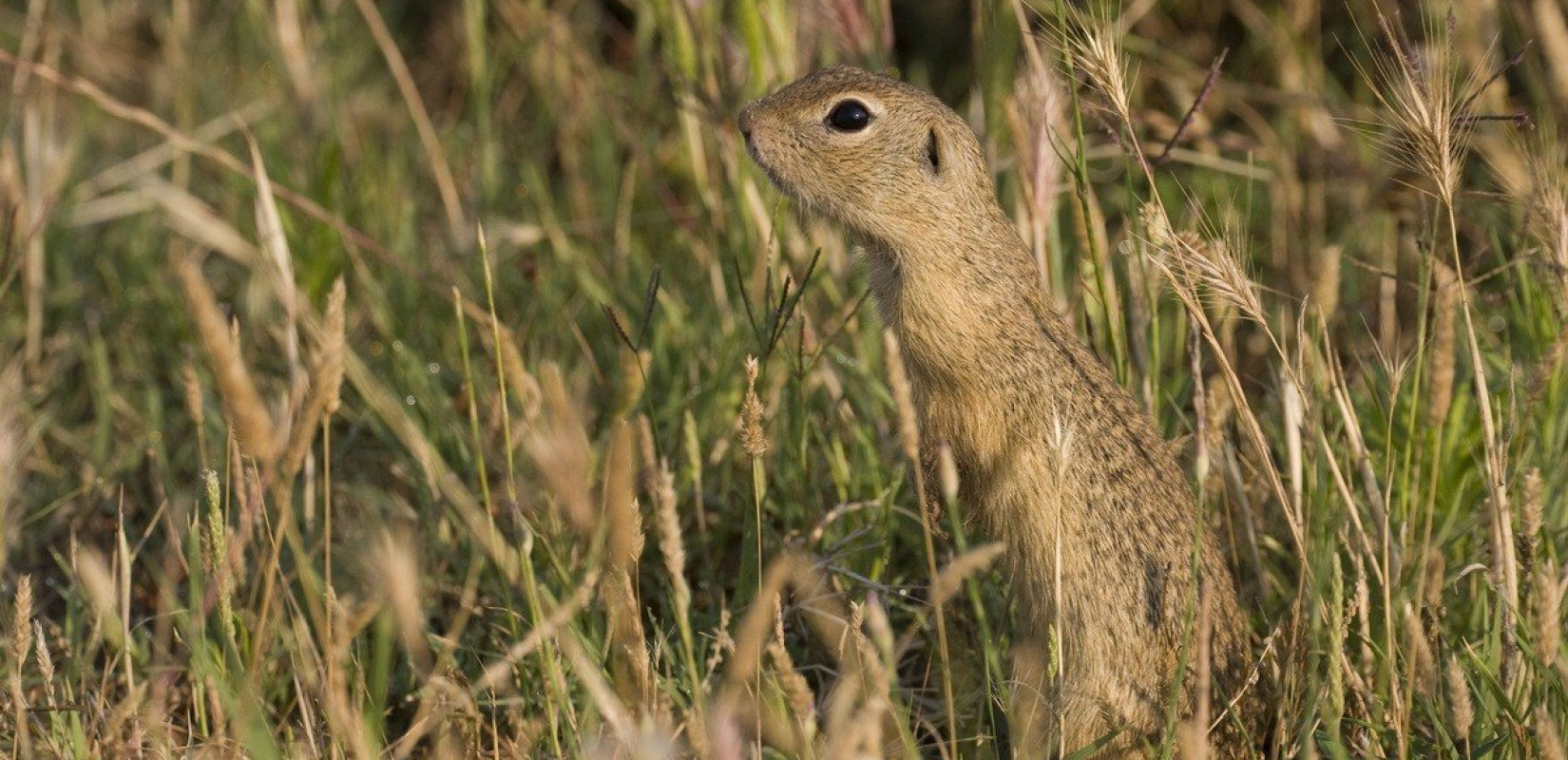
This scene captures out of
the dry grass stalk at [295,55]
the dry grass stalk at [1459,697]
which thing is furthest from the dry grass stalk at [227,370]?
the dry grass stalk at [295,55]

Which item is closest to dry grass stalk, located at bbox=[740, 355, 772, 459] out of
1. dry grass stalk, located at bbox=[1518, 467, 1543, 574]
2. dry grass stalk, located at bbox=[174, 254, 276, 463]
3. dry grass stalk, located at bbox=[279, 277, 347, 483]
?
dry grass stalk, located at bbox=[279, 277, 347, 483]

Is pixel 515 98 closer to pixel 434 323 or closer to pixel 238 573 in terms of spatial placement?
pixel 434 323

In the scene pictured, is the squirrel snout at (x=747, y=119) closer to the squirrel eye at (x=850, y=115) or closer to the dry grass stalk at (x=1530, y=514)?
the squirrel eye at (x=850, y=115)

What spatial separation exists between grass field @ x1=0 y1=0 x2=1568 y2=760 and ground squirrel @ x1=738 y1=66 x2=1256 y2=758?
0.40ft

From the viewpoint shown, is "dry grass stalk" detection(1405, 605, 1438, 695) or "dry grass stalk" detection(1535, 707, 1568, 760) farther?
"dry grass stalk" detection(1405, 605, 1438, 695)

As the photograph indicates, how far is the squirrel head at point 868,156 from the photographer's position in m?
2.86

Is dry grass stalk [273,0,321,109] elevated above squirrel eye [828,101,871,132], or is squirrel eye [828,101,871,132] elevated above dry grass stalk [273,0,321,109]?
dry grass stalk [273,0,321,109]

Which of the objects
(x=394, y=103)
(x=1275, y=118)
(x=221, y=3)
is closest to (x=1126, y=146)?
(x=1275, y=118)

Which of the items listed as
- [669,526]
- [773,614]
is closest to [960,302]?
[773,614]

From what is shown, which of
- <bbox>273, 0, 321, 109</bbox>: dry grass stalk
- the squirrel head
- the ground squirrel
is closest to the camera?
the ground squirrel

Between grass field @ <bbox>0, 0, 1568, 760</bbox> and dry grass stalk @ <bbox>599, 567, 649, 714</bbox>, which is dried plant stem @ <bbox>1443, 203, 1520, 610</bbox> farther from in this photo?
dry grass stalk @ <bbox>599, 567, 649, 714</bbox>

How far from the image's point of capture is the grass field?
2285 millimetres

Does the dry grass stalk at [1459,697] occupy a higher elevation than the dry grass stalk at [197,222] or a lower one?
lower

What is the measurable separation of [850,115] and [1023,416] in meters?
0.64
